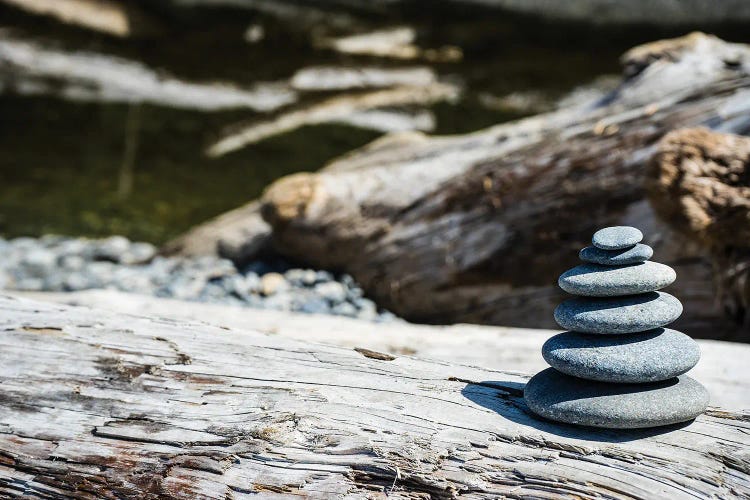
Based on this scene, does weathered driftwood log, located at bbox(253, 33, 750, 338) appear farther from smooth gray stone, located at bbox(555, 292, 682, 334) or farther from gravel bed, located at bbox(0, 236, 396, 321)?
smooth gray stone, located at bbox(555, 292, 682, 334)

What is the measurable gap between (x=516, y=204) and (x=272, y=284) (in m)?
1.74

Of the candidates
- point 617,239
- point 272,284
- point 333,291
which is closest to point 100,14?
point 272,284

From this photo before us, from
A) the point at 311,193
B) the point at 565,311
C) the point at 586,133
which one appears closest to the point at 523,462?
the point at 565,311

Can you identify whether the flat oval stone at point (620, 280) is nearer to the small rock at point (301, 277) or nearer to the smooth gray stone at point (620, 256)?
the smooth gray stone at point (620, 256)

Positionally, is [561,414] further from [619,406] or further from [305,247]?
[305,247]

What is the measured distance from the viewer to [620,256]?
1.94 meters

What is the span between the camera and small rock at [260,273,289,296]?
483cm

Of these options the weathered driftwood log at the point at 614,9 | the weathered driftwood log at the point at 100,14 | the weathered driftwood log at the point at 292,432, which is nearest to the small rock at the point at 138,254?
the weathered driftwood log at the point at 100,14

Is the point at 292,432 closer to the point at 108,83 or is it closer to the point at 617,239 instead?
the point at 617,239

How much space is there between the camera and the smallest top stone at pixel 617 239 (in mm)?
1932

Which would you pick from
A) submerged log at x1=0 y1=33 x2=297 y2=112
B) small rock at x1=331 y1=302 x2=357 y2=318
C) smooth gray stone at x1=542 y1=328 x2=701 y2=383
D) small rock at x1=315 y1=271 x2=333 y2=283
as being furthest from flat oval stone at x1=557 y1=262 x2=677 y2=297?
submerged log at x1=0 y1=33 x2=297 y2=112

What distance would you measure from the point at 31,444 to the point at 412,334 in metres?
1.65

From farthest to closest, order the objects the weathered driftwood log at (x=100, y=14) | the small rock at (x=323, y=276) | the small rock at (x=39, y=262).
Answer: the weathered driftwood log at (x=100, y=14) < the small rock at (x=39, y=262) < the small rock at (x=323, y=276)

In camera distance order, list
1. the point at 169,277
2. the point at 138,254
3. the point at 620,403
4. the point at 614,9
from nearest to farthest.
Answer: the point at 620,403 → the point at 169,277 → the point at 138,254 → the point at 614,9
